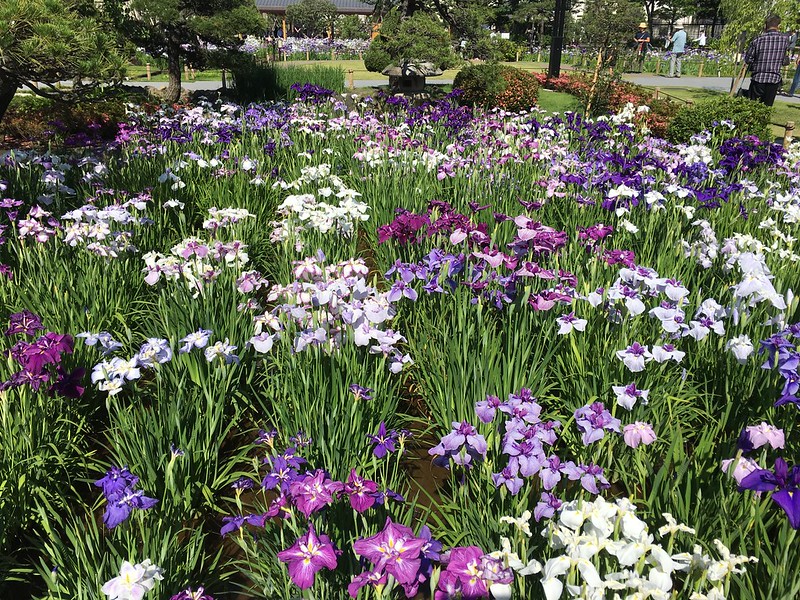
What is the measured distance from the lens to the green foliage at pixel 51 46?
402cm

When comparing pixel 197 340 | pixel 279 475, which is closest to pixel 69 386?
pixel 197 340

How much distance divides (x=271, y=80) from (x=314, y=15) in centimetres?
4559

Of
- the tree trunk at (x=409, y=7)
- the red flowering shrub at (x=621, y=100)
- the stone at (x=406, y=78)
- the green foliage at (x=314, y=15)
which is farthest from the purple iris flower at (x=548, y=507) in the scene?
the green foliage at (x=314, y=15)

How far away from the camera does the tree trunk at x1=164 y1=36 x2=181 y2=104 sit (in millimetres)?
12445

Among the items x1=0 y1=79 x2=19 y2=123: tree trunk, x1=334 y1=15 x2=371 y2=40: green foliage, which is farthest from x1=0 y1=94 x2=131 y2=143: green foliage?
x1=334 y1=15 x2=371 y2=40: green foliage

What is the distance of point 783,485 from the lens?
1.46 metres

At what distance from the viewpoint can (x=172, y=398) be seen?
258 cm

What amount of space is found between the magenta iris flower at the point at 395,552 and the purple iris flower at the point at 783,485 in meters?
0.87

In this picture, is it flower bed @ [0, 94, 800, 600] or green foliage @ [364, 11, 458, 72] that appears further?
green foliage @ [364, 11, 458, 72]

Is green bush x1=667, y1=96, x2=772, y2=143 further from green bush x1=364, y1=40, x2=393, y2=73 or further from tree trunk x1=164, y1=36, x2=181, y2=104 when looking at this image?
tree trunk x1=164, y1=36, x2=181, y2=104

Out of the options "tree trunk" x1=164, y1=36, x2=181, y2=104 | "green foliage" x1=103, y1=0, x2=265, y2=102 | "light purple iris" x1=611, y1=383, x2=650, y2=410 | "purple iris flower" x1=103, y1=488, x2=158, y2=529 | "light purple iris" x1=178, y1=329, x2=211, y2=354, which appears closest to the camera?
"purple iris flower" x1=103, y1=488, x2=158, y2=529

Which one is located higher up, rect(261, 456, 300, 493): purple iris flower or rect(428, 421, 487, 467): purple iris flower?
rect(428, 421, 487, 467): purple iris flower

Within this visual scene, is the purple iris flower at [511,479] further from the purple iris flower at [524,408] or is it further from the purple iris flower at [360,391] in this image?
the purple iris flower at [360,391]

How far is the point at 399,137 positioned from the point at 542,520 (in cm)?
600
